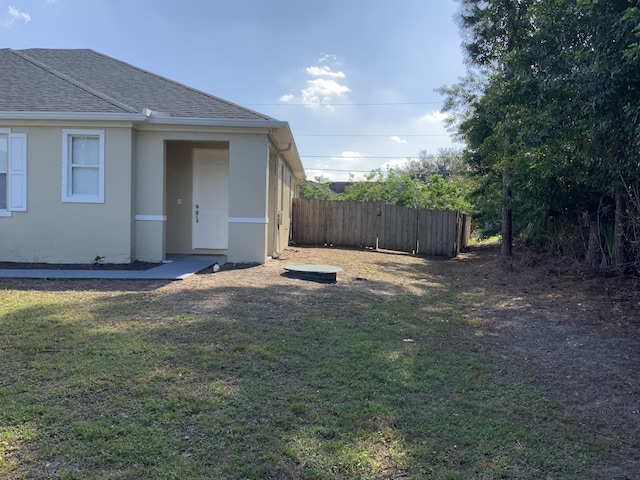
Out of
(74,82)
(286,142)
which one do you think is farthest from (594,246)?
(74,82)

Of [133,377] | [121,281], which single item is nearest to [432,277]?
[121,281]

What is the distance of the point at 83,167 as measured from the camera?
9.67 meters

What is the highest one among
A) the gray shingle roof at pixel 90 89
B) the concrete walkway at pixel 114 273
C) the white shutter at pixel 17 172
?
the gray shingle roof at pixel 90 89

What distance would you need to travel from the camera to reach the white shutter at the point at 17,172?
9.55 meters

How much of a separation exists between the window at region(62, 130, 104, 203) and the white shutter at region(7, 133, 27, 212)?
0.81 meters

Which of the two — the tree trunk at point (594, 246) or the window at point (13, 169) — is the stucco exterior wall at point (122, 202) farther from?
the tree trunk at point (594, 246)

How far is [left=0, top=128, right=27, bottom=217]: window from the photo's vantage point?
955cm

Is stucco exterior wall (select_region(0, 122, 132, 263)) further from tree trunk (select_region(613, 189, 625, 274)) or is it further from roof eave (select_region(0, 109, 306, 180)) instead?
tree trunk (select_region(613, 189, 625, 274))

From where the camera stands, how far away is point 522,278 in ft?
33.3

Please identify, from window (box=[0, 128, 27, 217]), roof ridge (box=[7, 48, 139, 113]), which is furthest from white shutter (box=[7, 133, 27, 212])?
roof ridge (box=[7, 48, 139, 113])

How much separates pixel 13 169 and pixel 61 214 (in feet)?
4.33

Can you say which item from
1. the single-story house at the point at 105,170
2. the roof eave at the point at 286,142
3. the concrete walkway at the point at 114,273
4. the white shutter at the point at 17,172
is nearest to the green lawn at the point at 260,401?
the concrete walkway at the point at 114,273

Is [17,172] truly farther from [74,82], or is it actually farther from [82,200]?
[74,82]

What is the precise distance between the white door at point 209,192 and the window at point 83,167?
89.5 inches
